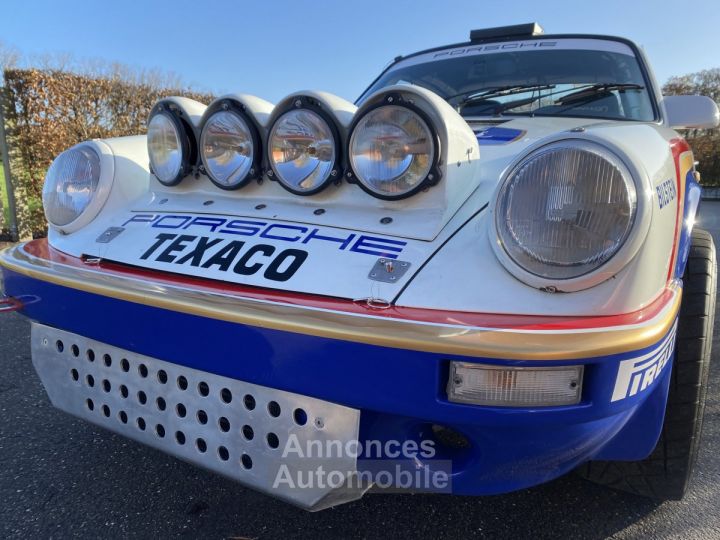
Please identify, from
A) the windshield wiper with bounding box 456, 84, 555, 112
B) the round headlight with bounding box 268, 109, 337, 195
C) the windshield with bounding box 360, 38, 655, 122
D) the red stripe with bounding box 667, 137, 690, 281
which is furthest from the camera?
the windshield wiper with bounding box 456, 84, 555, 112

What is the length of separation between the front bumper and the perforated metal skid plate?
50 millimetres

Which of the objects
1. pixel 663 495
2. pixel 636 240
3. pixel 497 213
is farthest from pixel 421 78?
pixel 663 495

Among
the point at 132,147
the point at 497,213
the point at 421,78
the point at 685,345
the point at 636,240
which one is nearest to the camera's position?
the point at 636,240

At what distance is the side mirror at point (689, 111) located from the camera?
237 cm

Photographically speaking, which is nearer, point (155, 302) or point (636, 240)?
point (636, 240)

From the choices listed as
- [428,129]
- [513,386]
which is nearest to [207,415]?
[513,386]

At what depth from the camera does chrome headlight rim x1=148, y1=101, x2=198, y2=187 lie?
1766 millimetres

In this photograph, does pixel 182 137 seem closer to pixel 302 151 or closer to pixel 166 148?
pixel 166 148

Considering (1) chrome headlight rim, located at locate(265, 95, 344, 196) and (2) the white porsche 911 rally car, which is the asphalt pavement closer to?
(2) the white porsche 911 rally car

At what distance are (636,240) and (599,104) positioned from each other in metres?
1.45

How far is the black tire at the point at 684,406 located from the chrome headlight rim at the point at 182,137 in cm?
168

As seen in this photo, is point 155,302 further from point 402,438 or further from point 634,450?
point 634,450

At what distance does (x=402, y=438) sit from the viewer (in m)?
1.22

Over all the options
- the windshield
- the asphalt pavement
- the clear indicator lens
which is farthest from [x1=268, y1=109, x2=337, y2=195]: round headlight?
the windshield
